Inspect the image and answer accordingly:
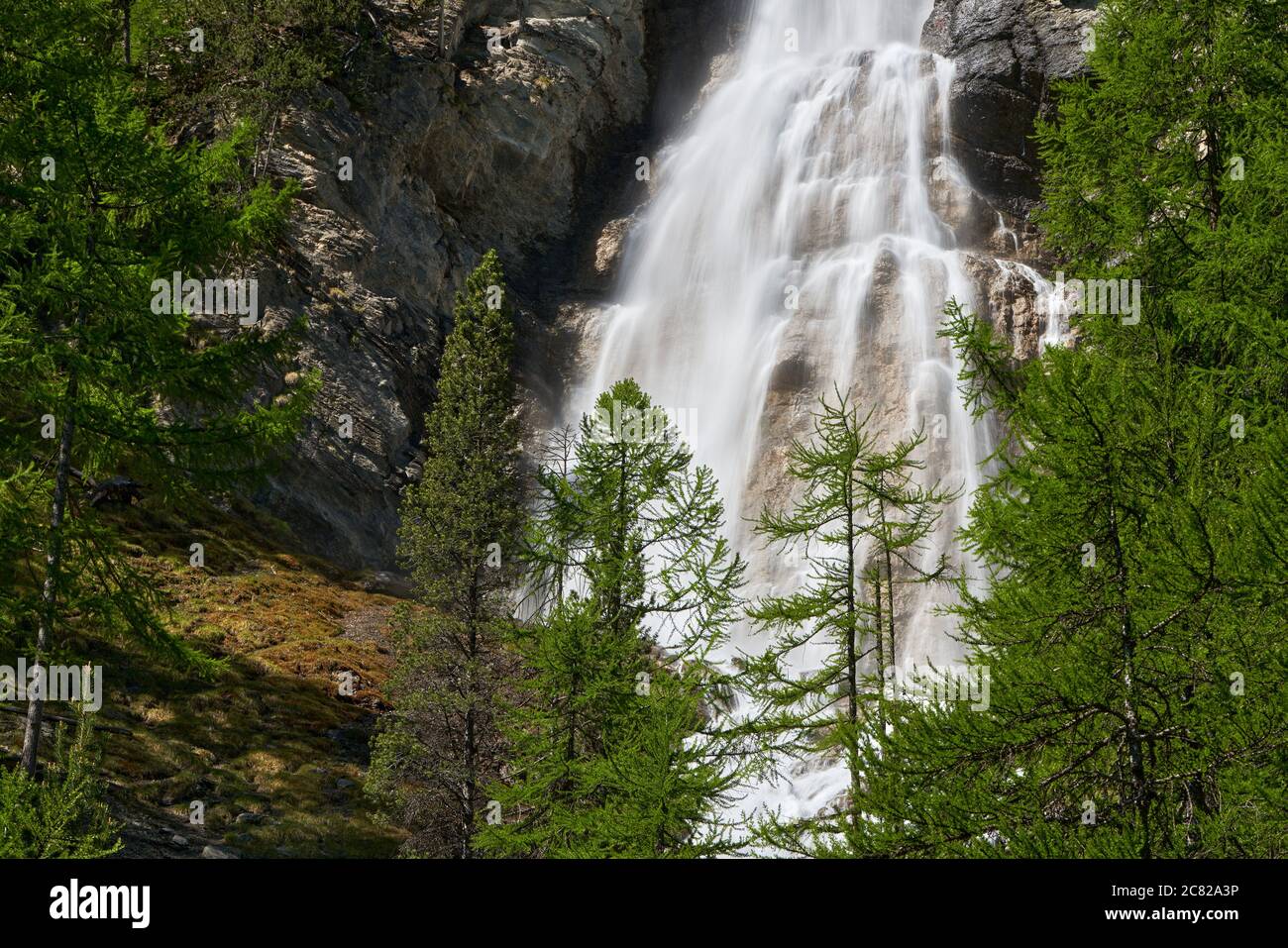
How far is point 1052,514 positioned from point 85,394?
34.6 feet

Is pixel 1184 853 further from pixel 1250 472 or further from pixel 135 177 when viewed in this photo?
pixel 135 177

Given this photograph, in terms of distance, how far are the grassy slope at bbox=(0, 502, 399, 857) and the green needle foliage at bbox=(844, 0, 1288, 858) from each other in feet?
41.9

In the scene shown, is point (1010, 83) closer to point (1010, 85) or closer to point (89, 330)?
point (1010, 85)

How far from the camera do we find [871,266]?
121 feet

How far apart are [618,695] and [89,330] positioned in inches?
302

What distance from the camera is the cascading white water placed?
110ft

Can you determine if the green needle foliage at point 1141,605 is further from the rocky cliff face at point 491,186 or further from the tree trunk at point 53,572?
the rocky cliff face at point 491,186

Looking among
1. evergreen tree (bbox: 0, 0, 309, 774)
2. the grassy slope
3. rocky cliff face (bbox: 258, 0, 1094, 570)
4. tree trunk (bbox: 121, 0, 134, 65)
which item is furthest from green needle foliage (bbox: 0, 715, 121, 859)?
tree trunk (bbox: 121, 0, 134, 65)

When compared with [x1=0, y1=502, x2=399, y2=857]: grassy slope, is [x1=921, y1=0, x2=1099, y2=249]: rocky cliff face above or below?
above

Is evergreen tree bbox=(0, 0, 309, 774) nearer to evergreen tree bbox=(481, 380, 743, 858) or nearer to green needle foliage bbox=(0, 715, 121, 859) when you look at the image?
green needle foliage bbox=(0, 715, 121, 859)

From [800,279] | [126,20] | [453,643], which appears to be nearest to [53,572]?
[453,643]

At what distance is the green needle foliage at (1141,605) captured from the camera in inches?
231
